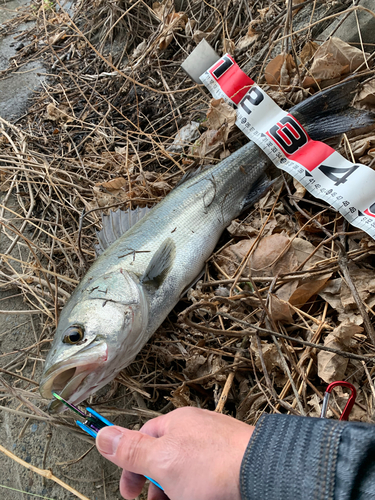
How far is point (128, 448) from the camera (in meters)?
1.20

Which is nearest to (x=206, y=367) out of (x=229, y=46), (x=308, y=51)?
(x=308, y=51)

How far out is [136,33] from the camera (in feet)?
13.7

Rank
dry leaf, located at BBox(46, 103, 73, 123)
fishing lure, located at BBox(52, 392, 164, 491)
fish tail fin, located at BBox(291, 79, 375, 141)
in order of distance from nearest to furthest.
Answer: fishing lure, located at BBox(52, 392, 164, 491) < fish tail fin, located at BBox(291, 79, 375, 141) < dry leaf, located at BBox(46, 103, 73, 123)

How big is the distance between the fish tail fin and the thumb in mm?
2326

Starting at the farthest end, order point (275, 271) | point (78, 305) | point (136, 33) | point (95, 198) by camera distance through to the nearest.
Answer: point (136, 33)
point (95, 198)
point (275, 271)
point (78, 305)

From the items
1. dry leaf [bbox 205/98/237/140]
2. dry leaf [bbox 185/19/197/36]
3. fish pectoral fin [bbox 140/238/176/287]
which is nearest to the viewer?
fish pectoral fin [bbox 140/238/176/287]

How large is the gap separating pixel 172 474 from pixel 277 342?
0.87 metres

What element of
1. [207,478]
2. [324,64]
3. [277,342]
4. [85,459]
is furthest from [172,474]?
[324,64]

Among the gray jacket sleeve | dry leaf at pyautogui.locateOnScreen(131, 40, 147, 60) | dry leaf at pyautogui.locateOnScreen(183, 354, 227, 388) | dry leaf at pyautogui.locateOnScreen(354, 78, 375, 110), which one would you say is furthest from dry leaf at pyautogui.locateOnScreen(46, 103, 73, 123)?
the gray jacket sleeve

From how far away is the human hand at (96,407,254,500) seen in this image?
3.75 ft

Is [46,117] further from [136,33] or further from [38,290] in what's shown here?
[38,290]

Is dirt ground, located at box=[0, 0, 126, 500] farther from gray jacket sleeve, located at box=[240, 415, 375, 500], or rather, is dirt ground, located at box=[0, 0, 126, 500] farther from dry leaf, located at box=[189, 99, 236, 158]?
dry leaf, located at box=[189, 99, 236, 158]

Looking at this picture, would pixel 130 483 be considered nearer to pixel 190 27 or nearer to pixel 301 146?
pixel 301 146

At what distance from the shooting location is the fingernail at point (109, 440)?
A: 124 centimetres
